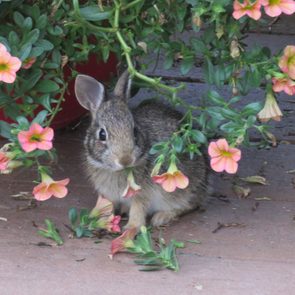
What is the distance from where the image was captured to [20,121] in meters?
3.70

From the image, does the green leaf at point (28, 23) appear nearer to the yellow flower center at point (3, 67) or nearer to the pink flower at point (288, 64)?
the yellow flower center at point (3, 67)

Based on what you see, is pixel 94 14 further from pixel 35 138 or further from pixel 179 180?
pixel 179 180

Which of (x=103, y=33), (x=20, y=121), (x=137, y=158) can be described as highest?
(x=103, y=33)

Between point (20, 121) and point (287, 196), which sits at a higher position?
point (20, 121)

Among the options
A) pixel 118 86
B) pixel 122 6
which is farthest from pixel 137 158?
pixel 122 6

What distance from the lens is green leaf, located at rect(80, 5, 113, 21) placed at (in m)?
3.74

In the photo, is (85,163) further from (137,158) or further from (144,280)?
(144,280)

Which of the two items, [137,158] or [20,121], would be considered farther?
[137,158]

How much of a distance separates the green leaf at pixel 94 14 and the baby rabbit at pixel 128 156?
1.78ft

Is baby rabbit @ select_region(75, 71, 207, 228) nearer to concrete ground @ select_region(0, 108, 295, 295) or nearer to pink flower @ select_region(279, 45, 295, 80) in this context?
concrete ground @ select_region(0, 108, 295, 295)

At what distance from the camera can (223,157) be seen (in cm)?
372

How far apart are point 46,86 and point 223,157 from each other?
0.81 m

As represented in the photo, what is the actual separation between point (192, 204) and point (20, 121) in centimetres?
107

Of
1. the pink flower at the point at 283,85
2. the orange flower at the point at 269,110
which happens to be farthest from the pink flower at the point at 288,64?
the orange flower at the point at 269,110
